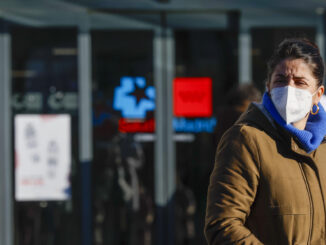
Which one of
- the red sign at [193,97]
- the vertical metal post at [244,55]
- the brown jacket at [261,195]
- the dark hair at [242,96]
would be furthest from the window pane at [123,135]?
the brown jacket at [261,195]

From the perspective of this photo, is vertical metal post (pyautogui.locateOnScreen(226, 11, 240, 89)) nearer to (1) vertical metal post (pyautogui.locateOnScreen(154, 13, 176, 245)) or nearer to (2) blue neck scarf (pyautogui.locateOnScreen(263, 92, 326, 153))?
(1) vertical metal post (pyautogui.locateOnScreen(154, 13, 176, 245))

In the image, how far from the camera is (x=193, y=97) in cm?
570

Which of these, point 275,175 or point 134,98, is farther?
point 134,98

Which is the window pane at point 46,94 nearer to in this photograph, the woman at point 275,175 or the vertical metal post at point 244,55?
the vertical metal post at point 244,55

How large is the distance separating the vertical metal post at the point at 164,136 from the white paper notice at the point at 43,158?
3.06ft

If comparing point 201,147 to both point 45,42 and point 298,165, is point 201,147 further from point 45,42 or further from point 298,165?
point 298,165

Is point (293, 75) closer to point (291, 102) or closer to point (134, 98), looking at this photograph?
point (291, 102)

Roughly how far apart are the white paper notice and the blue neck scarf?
392cm

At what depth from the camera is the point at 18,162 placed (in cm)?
570

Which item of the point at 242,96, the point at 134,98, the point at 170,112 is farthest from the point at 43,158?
the point at 242,96

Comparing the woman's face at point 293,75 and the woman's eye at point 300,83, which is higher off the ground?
the woman's face at point 293,75

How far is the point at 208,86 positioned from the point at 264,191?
389 centimetres

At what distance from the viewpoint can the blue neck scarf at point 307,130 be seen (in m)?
1.93

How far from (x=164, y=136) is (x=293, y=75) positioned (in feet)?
12.4
